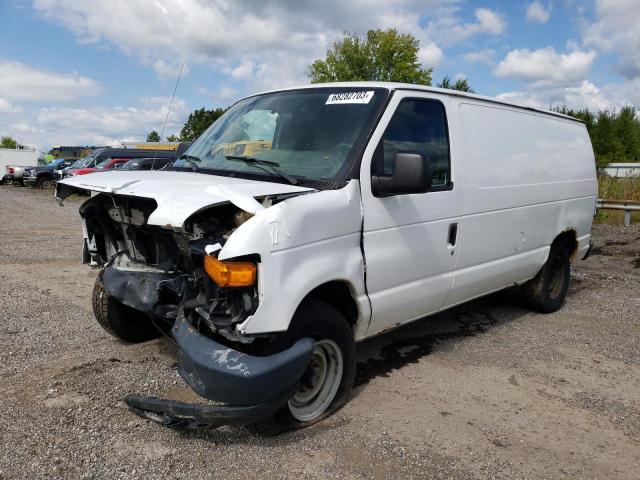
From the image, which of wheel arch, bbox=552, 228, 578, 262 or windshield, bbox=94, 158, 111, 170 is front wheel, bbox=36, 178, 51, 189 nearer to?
windshield, bbox=94, 158, 111, 170

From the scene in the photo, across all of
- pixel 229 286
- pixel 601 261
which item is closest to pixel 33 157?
pixel 601 261

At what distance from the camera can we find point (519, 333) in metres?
5.38

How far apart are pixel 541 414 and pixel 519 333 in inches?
70.0

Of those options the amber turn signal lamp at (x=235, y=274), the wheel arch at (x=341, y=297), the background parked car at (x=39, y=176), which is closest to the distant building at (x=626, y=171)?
the wheel arch at (x=341, y=297)

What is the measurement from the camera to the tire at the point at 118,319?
4.33 meters

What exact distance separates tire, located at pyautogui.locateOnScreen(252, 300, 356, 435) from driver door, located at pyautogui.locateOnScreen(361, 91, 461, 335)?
33 cm

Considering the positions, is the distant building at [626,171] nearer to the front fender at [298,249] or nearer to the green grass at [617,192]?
the green grass at [617,192]

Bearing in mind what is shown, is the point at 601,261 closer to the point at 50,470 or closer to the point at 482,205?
the point at 482,205

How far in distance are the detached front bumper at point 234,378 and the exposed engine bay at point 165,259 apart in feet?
0.40

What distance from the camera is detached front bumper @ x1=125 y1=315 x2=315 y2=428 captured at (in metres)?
2.76

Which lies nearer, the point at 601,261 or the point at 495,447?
the point at 495,447

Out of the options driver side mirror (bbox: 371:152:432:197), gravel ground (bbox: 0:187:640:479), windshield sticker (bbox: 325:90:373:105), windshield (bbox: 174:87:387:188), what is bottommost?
gravel ground (bbox: 0:187:640:479)

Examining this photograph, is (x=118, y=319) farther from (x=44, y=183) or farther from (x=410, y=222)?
(x=44, y=183)

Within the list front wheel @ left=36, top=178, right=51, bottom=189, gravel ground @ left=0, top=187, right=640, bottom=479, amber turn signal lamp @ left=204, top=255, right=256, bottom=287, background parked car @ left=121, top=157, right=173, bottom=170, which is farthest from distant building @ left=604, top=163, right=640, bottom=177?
front wheel @ left=36, top=178, right=51, bottom=189
